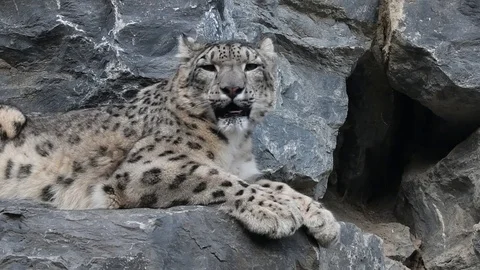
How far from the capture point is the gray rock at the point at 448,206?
757 cm

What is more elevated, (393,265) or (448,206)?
(448,206)

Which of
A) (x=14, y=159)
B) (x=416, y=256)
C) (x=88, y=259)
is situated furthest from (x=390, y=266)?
(x=88, y=259)

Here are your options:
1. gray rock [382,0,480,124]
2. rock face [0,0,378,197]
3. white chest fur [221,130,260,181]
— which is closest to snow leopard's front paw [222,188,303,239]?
white chest fur [221,130,260,181]

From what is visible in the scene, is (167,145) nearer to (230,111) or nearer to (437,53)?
(230,111)

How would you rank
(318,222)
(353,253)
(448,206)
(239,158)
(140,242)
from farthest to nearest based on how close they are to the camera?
(448,206), (239,158), (353,253), (318,222), (140,242)

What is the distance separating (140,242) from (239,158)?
1333 mm

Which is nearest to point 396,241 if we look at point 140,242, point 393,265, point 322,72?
point 393,265

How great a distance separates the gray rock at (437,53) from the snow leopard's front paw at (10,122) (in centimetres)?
290

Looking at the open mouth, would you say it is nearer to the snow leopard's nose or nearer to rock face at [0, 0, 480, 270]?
the snow leopard's nose

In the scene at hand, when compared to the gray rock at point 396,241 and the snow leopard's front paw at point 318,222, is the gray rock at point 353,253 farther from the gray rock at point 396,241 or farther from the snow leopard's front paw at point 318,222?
the gray rock at point 396,241

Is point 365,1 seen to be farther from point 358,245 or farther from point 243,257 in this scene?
point 243,257

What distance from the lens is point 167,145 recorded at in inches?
222

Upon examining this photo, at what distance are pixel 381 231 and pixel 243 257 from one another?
10.7 ft

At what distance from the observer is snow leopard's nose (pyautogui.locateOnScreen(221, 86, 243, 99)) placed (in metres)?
5.62
